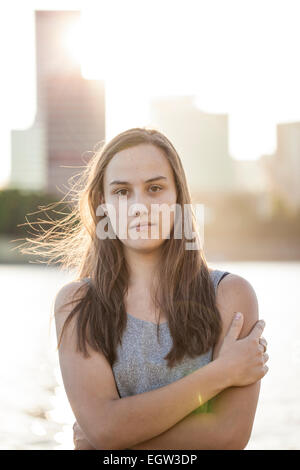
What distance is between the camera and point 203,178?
104 meters

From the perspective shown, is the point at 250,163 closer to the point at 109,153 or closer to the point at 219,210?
the point at 219,210

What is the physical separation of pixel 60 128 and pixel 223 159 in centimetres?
3016

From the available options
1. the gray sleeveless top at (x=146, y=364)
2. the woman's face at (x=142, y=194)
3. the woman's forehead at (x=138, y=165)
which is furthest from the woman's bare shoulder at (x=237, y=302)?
the woman's forehead at (x=138, y=165)

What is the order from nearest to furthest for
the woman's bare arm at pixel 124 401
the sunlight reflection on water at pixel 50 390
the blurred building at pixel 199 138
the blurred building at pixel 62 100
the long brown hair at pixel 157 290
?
the woman's bare arm at pixel 124 401 < the long brown hair at pixel 157 290 < the sunlight reflection on water at pixel 50 390 < the blurred building at pixel 62 100 < the blurred building at pixel 199 138

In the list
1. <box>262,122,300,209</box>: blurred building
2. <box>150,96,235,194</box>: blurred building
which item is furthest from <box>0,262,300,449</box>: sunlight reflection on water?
<box>150,96,235,194</box>: blurred building

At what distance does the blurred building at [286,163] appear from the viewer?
101875mm

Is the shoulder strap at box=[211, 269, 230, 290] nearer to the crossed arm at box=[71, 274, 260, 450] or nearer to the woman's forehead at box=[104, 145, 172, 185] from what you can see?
the crossed arm at box=[71, 274, 260, 450]

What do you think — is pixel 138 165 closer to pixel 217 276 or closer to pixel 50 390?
pixel 217 276

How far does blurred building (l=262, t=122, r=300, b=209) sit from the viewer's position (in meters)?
102

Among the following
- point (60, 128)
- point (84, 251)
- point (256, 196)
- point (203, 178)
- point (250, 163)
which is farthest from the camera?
point (250, 163)

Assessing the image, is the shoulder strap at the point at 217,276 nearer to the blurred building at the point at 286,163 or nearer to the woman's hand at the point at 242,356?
the woman's hand at the point at 242,356

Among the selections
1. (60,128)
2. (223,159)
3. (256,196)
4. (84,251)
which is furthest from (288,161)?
(84,251)

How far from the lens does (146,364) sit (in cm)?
220
